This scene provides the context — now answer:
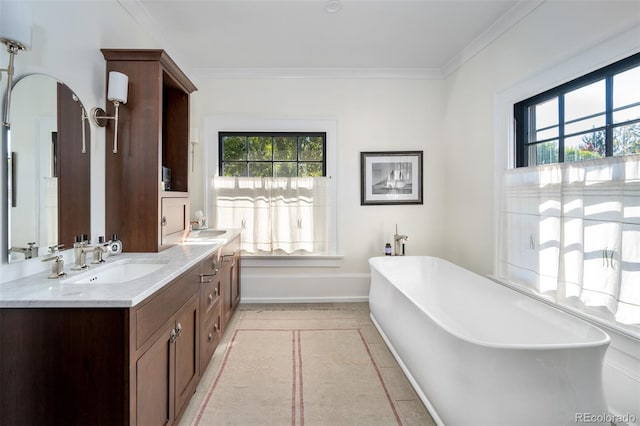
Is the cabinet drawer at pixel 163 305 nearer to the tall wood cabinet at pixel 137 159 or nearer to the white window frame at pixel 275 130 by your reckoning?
the tall wood cabinet at pixel 137 159

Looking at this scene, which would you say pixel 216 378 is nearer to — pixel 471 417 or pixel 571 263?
pixel 471 417

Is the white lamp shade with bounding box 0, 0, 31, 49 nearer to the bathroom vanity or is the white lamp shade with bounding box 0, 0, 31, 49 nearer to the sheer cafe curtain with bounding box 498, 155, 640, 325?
the bathroom vanity

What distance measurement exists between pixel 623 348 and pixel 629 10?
1.74 meters

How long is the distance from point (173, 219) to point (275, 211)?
1258mm

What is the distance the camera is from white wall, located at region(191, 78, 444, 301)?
3365 millimetres

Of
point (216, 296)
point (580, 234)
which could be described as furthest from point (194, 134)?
point (580, 234)

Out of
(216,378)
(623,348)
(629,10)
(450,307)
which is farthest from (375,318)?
(629,10)

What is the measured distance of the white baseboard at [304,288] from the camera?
11.2ft

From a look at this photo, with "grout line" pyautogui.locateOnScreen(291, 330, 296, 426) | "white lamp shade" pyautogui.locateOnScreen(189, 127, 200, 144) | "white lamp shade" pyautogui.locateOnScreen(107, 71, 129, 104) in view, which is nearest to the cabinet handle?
"grout line" pyautogui.locateOnScreen(291, 330, 296, 426)

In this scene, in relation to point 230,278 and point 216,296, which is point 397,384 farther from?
point 230,278

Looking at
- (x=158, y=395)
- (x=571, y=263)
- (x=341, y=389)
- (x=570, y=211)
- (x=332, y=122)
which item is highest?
(x=332, y=122)

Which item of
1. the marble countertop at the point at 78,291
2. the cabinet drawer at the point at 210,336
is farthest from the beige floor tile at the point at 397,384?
the marble countertop at the point at 78,291

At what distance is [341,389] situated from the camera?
1.92 meters

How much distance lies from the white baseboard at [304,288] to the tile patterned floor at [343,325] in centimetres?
8
